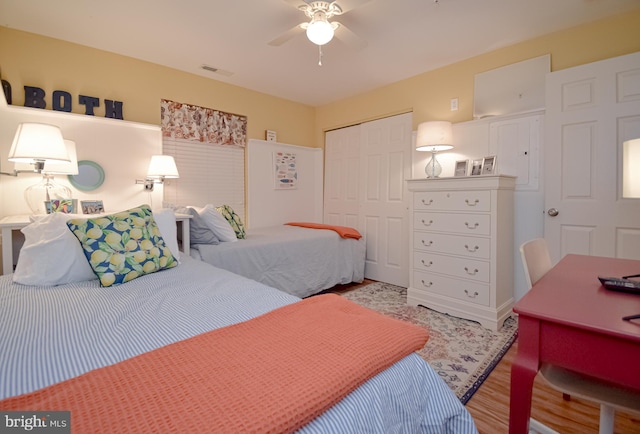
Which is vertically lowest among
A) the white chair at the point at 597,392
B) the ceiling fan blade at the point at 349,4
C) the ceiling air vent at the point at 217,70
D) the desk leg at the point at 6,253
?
the white chair at the point at 597,392

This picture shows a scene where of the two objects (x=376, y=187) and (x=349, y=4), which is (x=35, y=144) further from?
(x=376, y=187)

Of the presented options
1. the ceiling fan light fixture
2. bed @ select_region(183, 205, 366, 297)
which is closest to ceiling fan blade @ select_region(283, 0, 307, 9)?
the ceiling fan light fixture

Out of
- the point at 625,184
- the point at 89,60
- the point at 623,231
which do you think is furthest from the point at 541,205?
the point at 89,60

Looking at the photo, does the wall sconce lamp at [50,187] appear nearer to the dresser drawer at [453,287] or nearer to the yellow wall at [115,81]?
the yellow wall at [115,81]

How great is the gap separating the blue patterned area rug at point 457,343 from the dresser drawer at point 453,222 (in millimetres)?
777

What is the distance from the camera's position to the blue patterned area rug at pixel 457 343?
177cm

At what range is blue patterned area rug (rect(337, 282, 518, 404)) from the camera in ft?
5.79

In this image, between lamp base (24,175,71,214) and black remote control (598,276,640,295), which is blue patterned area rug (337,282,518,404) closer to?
black remote control (598,276,640,295)

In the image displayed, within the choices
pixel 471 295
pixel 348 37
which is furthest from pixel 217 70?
pixel 471 295

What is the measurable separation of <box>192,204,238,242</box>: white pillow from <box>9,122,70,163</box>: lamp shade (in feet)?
3.41

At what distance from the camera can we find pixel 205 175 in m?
3.53

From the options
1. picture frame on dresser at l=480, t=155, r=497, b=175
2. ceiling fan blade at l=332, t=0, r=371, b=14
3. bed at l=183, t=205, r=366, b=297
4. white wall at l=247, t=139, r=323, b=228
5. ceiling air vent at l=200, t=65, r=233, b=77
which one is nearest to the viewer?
ceiling fan blade at l=332, t=0, r=371, b=14

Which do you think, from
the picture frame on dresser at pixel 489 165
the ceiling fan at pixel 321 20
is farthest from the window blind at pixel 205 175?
the picture frame on dresser at pixel 489 165

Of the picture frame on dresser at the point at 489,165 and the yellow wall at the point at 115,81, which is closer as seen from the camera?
the yellow wall at the point at 115,81
